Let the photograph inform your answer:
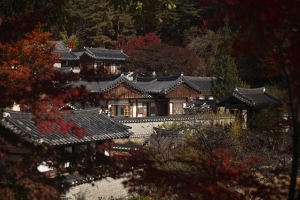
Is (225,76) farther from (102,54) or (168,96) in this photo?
(102,54)

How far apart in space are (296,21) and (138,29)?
51.7m

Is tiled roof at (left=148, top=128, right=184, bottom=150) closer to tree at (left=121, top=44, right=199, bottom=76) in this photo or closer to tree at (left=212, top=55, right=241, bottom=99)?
tree at (left=212, top=55, right=241, bottom=99)

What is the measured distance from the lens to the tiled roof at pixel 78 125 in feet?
41.7

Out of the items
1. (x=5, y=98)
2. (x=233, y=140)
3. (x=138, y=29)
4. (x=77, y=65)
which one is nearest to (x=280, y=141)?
(x=233, y=140)

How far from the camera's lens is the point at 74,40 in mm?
49250

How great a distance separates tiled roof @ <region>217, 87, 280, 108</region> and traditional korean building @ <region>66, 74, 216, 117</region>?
25.3 feet

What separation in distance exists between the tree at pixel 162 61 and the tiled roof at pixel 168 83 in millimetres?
2249

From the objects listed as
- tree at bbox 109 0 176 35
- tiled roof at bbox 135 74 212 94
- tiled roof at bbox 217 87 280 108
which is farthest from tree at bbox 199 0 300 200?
tiled roof at bbox 135 74 212 94

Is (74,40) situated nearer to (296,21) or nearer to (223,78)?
(223,78)

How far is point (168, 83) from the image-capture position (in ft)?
107

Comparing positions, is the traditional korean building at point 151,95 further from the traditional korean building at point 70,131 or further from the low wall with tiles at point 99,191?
the low wall with tiles at point 99,191

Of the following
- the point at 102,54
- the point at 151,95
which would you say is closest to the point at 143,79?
the point at 151,95

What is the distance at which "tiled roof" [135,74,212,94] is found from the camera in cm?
3177

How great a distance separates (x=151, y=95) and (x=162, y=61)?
231 inches
